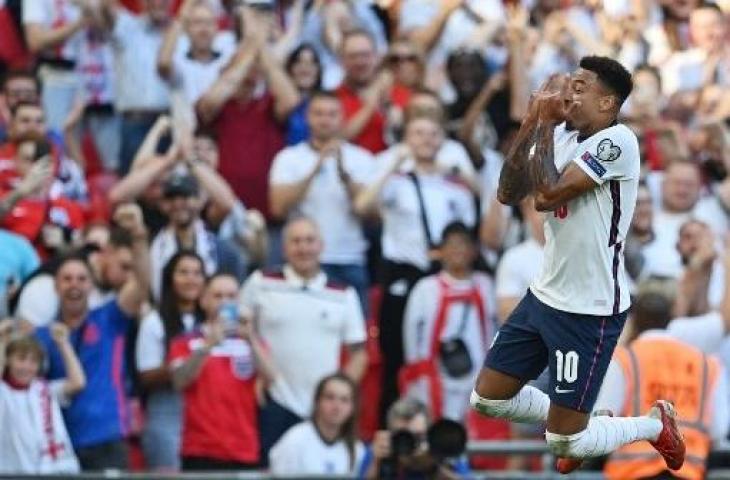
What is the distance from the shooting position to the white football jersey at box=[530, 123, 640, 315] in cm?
1036

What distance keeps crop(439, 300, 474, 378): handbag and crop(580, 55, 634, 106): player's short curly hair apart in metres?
5.15

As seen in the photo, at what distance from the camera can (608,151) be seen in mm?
10312

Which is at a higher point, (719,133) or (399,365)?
(719,133)

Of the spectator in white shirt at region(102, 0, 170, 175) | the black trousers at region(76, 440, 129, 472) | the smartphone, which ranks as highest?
the spectator in white shirt at region(102, 0, 170, 175)

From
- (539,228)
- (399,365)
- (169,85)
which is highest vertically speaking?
(169,85)

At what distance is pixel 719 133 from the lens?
17.6m

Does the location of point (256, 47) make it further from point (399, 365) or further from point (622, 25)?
point (622, 25)

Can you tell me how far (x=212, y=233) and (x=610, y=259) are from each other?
18.8ft

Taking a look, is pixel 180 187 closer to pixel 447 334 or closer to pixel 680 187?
pixel 447 334

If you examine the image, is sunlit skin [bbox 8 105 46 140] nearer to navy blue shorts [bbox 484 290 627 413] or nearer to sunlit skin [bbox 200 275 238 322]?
sunlit skin [bbox 200 275 238 322]

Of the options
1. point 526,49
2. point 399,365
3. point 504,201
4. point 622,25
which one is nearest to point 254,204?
point 399,365

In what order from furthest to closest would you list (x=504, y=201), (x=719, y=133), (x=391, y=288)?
(x=719, y=133) < (x=391, y=288) < (x=504, y=201)

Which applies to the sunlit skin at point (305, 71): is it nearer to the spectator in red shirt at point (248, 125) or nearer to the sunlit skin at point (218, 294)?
the spectator in red shirt at point (248, 125)

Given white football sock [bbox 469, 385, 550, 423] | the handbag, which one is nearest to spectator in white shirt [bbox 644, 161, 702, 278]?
the handbag
